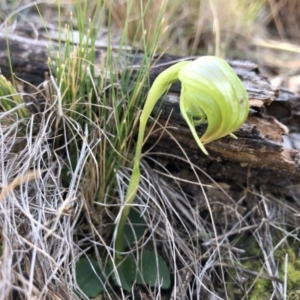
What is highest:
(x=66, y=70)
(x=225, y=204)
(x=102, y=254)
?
(x=66, y=70)

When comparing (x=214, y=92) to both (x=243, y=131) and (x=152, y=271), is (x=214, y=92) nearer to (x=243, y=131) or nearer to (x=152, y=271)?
(x=243, y=131)

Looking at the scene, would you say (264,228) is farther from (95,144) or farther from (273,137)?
(95,144)

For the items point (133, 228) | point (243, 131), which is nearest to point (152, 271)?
point (133, 228)

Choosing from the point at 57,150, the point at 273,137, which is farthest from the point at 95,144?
the point at 273,137

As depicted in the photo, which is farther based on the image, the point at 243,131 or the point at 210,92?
the point at 243,131

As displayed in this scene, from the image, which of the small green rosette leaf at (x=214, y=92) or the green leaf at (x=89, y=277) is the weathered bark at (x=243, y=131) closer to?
the small green rosette leaf at (x=214, y=92)
